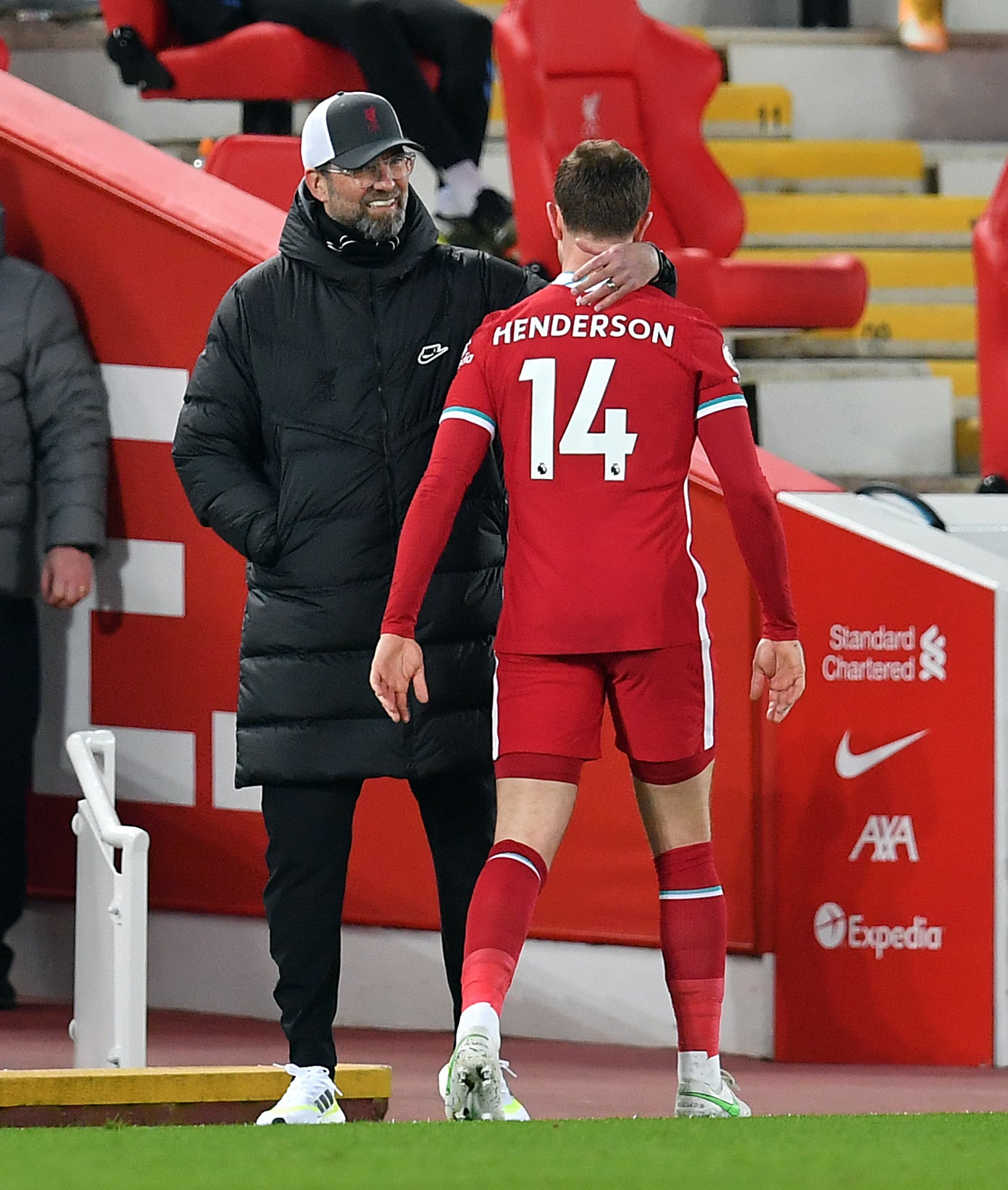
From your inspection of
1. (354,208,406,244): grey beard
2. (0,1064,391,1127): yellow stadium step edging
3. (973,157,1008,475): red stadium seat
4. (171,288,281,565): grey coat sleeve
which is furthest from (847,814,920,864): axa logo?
(973,157,1008,475): red stadium seat

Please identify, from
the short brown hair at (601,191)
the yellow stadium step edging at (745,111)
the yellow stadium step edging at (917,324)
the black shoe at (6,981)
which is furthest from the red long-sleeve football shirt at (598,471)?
the yellow stadium step edging at (745,111)

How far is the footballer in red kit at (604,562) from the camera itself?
10.1 feet

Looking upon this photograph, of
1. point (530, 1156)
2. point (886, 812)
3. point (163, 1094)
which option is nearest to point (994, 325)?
point (886, 812)

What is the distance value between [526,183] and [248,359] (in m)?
3.02

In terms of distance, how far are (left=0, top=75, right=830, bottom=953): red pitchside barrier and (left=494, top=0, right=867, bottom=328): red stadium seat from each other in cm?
191

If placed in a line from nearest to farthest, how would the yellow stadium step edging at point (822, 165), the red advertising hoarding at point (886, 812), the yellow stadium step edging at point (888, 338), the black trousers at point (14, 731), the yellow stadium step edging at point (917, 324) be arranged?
1. the red advertising hoarding at point (886, 812)
2. the black trousers at point (14, 731)
3. the yellow stadium step edging at point (888, 338)
4. the yellow stadium step edging at point (917, 324)
5. the yellow stadium step edging at point (822, 165)

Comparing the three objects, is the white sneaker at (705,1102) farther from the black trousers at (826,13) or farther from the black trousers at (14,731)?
the black trousers at (826,13)

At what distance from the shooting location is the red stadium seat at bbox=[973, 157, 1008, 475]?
18.8ft

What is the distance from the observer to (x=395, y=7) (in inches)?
230

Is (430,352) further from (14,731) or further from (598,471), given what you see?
(14,731)

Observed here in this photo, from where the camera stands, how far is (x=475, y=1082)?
2.84m

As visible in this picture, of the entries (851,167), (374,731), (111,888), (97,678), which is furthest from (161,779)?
(851,167)

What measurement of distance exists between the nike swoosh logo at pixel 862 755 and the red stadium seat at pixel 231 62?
102 inches

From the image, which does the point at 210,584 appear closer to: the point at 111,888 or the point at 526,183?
the point at 111,888
